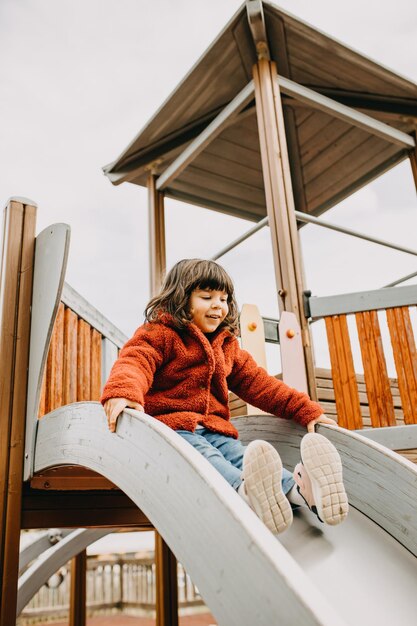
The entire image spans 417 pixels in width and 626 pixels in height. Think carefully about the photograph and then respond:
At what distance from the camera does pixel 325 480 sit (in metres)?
1.32

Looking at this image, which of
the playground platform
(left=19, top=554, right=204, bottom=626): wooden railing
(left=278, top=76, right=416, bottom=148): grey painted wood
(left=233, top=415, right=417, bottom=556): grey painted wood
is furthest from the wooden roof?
(left=19, top=554, right=204, bottom=626): wooden railing

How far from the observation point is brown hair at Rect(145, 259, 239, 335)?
6.41ft

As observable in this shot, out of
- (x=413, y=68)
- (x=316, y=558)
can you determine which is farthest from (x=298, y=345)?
(x=413, y=68)

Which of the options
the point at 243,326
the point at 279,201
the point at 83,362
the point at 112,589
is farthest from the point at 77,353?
the point at 112,589

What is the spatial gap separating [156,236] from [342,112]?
2.03 meters

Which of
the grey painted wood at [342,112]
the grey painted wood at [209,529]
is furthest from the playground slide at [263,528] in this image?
the grey painted wood at [342,112]

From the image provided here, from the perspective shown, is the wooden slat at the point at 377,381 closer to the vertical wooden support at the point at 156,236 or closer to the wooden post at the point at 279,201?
the wooden post at the point at 279,201

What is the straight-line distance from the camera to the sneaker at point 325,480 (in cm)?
131

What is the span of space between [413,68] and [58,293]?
10746mm

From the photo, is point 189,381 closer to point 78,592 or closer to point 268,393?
point 268,393

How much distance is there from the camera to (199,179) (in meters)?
5.89

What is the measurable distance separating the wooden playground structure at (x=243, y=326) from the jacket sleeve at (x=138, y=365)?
0.37 feet

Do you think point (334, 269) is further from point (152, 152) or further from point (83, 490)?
point (83, 490)

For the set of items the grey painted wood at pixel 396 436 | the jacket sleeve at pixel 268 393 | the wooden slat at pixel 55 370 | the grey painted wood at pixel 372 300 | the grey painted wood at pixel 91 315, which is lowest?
the grey painted wood at pixel 396 436
